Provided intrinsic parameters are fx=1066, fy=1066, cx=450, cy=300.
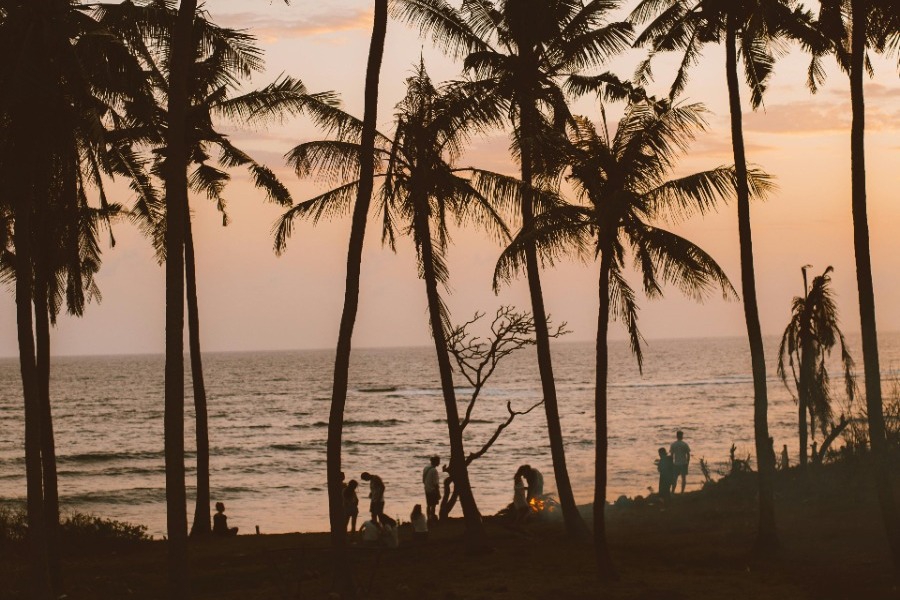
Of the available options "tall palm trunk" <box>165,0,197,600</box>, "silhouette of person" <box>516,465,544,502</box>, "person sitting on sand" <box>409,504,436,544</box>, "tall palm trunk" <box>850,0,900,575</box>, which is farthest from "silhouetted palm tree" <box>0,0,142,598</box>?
"silhouette of person" <box>516,465,544,502</box>

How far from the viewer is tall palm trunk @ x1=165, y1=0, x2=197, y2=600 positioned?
45.7 ft

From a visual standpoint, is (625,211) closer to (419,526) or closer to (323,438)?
(419,526)

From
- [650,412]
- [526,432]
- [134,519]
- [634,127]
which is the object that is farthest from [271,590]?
[650,412]

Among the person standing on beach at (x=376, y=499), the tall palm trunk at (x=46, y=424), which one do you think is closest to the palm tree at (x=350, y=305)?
the tall palm trunk at (x=46, y=424)

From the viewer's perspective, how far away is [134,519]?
141 ft

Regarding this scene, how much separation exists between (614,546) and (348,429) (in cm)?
6616

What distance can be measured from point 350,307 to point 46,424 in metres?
5.23

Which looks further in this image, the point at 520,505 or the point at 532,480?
the point at 532,480

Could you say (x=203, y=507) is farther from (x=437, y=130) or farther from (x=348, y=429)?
(x=348, y=429)

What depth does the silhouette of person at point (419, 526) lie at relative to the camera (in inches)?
840

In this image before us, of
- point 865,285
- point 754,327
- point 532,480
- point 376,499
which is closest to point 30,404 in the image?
point 376,499

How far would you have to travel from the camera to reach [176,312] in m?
14.4

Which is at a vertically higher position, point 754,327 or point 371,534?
point 754,327

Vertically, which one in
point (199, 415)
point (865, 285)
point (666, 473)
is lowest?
point (666, 473)
